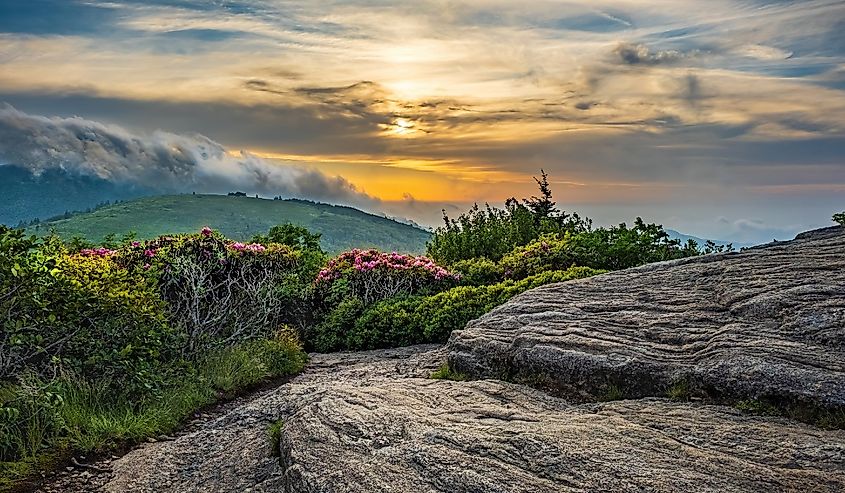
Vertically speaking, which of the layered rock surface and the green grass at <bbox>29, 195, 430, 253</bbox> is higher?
the layered rock surface

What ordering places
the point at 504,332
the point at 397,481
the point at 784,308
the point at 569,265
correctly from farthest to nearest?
the point at 569,265
the point at 504,332
the point at 784,308
the point at 397,481

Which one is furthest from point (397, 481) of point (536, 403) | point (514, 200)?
point (514, 200)

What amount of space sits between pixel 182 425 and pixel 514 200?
644 inches

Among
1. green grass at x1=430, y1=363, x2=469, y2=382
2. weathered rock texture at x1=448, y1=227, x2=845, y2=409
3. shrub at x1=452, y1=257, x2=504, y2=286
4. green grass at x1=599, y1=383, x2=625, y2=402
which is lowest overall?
green grass at x1=430, y1=363, x2=469, y2=382

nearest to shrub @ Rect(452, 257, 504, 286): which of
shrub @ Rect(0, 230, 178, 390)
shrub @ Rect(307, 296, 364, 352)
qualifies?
shrub @ Rect(307, 296, 364, 352)

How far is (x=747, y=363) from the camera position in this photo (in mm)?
6074

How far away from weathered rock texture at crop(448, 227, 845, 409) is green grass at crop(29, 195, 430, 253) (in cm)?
9141

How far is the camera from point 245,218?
375 feet

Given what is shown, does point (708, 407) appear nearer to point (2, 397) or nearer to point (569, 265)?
point (2, 397)

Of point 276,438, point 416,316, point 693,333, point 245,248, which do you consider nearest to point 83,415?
point 276,438

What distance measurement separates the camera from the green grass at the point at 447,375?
798 cm

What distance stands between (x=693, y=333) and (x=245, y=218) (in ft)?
367

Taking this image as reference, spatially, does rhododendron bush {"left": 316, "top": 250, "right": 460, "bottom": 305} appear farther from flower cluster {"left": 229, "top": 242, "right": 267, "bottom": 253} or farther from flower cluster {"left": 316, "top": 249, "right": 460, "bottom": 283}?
flower cluster {"left": 229, "top": 242, "right": 267, "bottom": 253}

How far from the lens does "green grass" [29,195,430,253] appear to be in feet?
344
